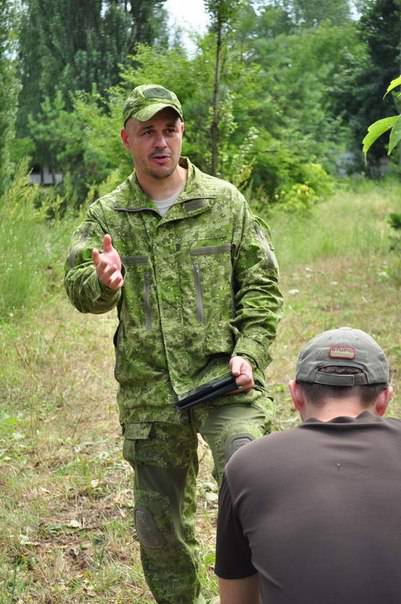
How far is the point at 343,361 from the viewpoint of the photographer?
224 cm

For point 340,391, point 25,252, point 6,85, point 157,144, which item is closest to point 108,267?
point 157,144

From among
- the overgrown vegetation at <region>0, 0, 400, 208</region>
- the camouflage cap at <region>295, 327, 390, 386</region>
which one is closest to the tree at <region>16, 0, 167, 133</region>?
the overgrown vegetation at <region>0, 0, 400, 208</region>

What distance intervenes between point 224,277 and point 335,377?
4.24 feet

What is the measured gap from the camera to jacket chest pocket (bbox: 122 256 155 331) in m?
3.48

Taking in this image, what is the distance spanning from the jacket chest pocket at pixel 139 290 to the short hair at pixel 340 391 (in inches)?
51.7

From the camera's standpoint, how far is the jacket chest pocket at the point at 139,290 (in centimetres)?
348

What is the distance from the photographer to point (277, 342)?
28.0 ft

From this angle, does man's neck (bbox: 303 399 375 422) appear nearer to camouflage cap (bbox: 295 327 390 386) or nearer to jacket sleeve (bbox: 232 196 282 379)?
camouflage cap (bbox: 295 327 390 386)

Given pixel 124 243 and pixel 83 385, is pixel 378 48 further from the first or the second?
pixel 124 243

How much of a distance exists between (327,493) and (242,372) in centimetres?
126

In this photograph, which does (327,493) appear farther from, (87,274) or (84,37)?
(84,37)

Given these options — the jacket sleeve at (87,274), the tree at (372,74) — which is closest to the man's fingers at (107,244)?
the jacket sleeve at (87,274)

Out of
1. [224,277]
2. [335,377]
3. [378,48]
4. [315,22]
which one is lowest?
[335,377]

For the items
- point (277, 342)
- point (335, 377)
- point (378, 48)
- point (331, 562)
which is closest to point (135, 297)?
point (335, 377)
